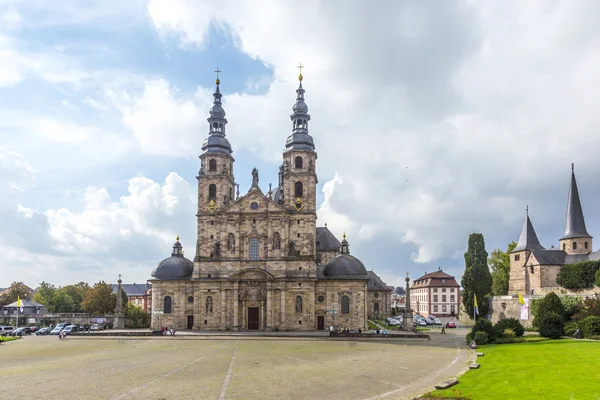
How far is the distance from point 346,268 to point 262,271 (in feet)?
34.4

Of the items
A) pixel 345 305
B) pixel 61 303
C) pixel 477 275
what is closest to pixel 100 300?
pixel 61 303

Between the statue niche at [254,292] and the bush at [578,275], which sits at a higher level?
the bush at [578,275]

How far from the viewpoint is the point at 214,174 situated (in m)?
69.6

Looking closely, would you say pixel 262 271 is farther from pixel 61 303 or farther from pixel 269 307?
pixel 61 303

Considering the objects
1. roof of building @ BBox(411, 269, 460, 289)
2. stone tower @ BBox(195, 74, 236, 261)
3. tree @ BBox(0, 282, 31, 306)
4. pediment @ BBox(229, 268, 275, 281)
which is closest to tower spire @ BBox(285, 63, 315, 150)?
stone tower @ BBox(195, 74, 236, 261)

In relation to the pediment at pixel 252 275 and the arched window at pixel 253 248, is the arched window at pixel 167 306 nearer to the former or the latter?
the pediment at pixel 252 275

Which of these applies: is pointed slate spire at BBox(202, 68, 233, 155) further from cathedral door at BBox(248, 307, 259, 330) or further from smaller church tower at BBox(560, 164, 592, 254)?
smaller church tower at BBox(560, 164, 592, 254)

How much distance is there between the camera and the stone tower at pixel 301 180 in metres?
65.1

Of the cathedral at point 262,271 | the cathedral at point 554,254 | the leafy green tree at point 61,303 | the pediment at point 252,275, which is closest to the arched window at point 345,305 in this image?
the cathedral at point 262,271

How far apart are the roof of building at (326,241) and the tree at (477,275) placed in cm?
2070

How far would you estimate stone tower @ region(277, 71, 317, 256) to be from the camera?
65.1 meters

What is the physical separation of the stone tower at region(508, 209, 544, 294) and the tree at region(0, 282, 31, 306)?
8593 cm

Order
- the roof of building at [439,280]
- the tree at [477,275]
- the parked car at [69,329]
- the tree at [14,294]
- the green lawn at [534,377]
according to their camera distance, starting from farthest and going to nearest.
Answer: the roof of building at [439,280], the tree at [14,294], the tree at [477,275], the parked car at [69,329], the green lawn at [534,377]

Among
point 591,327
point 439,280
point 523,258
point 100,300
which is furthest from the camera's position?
point 439,280
